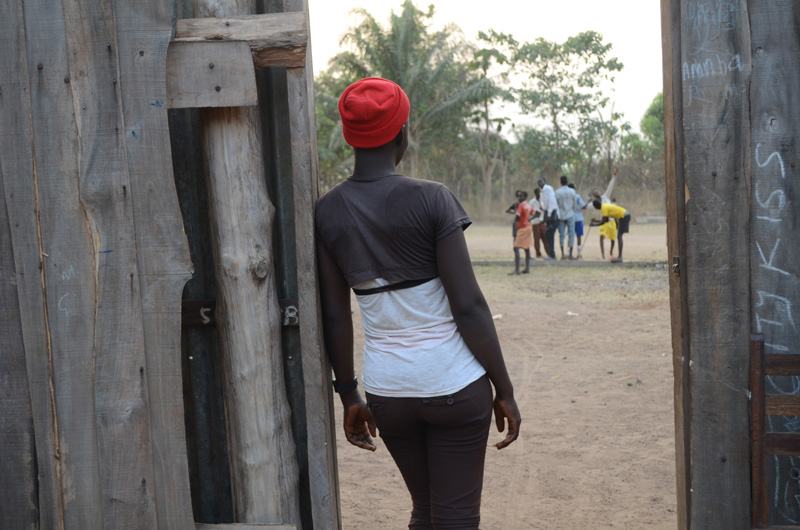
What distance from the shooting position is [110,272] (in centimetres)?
263

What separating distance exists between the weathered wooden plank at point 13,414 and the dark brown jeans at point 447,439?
1.26 meters

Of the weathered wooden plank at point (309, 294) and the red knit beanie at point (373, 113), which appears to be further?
the weathered wooden plank at point (309, 294)

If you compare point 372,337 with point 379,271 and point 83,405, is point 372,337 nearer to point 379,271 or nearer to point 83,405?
point 379,271

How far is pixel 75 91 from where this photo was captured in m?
2.60

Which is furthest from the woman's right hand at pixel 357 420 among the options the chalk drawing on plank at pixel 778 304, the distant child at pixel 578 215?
the distant child at pixel 578 215

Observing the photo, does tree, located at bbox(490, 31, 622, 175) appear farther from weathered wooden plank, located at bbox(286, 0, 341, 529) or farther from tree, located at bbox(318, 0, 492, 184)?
weathered wooden plank, located at bbox(286, 0, 341, 529)

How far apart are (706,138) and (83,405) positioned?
2347mm

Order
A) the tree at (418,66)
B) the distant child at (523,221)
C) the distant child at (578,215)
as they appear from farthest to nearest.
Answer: the tree at (418,66)
the distant child at (578,215)
the distant child at (523,221)

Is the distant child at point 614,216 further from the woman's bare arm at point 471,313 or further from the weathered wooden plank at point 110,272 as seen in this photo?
the weathered wooden plank at point 110,272

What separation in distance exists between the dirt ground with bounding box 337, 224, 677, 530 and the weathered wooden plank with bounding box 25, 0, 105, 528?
1874 mm

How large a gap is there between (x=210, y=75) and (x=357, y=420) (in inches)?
50.4

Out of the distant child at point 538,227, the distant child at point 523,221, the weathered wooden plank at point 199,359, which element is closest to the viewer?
the weathered wooden plank at point 199,359

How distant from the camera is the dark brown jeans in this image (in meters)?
2.42

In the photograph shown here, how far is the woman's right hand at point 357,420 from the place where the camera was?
271 cm
